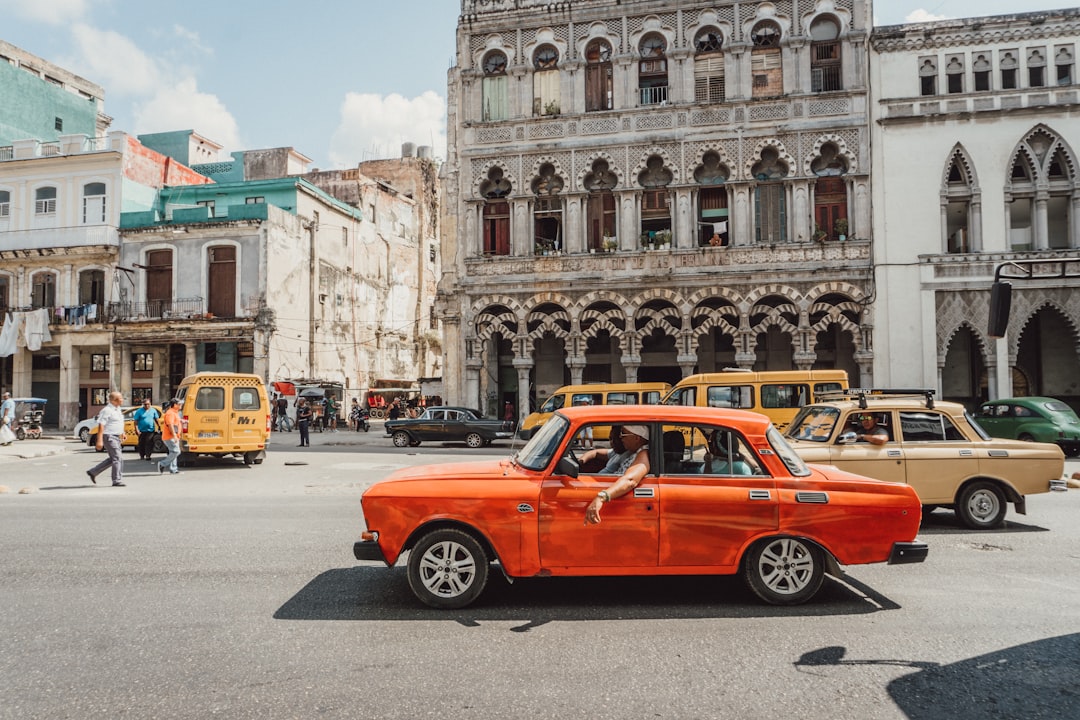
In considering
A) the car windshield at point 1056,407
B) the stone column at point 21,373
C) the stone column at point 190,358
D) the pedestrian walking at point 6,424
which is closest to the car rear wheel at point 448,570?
the car windshield at point 1056,407

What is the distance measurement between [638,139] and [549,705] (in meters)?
26.6

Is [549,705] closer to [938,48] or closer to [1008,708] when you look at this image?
[1008,708]

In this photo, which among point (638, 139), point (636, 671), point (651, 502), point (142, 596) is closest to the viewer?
point (636, 671)

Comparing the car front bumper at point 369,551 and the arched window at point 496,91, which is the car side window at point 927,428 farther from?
the arched window at point 496,91

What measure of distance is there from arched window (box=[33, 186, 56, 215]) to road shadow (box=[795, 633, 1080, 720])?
4309cm

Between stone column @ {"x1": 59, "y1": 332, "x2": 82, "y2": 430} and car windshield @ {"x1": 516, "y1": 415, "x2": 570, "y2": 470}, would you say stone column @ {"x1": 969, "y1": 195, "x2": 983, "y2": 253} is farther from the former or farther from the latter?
stone column @ {"x1": 59, "y1": 332, "x2": 82, "y2": 430}

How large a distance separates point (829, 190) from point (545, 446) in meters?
24.8

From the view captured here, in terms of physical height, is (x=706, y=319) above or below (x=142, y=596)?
above

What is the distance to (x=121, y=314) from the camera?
1425 inches

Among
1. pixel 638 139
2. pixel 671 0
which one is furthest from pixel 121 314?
pixel 671 0

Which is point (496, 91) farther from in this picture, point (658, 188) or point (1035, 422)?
point (1035, 422)

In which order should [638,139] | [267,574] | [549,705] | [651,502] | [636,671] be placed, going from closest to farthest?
[549,705]
[636,671]
[651,502]
[267,574]
[638,139]

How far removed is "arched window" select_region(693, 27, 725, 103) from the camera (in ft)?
92.4

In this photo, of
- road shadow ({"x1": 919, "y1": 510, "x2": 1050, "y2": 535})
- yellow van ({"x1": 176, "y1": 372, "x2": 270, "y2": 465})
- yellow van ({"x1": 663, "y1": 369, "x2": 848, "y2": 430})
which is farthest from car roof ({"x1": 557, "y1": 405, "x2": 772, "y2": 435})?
yellow van ({"x1": 176, "y1": 372, "x2": 270, "y2": 465})
